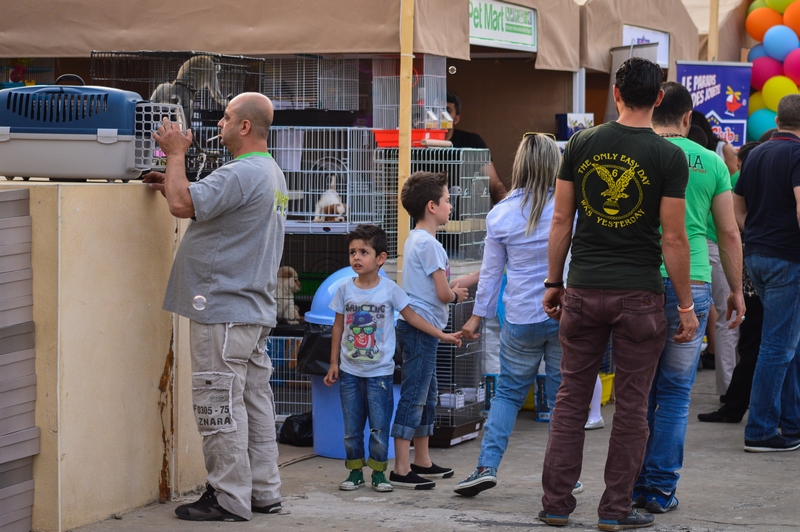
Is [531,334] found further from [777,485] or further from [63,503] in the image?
[63,503]

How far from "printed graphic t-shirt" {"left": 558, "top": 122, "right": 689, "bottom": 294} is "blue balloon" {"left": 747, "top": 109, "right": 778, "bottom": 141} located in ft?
29.1

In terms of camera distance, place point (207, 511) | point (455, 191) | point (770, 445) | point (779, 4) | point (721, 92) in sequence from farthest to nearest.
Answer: point (779, 4) < point (721, 92) < point (455, 191) < point (770, 445) < point (207, 511)

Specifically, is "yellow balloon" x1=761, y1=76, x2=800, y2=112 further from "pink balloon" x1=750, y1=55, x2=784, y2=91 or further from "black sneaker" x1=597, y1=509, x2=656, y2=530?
"black sneaker" x1=597, y1=509, x2=656, y2=530

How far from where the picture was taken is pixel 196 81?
6.23 meters

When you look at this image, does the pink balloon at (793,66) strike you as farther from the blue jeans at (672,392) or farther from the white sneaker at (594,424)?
the blue jeans at (672,392)

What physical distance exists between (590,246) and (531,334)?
785 mm

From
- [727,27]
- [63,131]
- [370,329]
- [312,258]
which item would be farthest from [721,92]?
[63,131]

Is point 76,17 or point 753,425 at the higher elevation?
point 76,17

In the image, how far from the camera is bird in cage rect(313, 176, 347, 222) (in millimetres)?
6703

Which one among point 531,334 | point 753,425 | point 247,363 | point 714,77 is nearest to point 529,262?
point 531,334

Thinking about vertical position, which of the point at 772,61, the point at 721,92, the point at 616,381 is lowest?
the point at 616,381

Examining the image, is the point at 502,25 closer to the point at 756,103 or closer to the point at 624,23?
the point at 624,23

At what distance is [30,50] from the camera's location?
25.5 ft

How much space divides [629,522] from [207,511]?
1.82 metres
